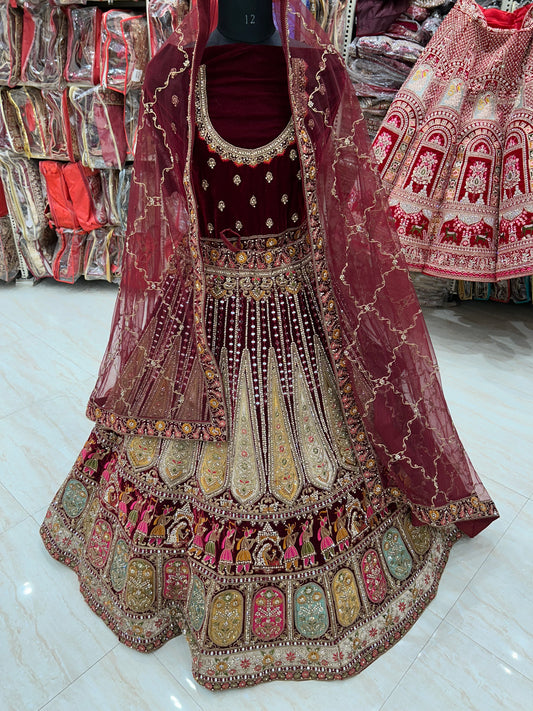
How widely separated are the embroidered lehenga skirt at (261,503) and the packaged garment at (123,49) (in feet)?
4.96

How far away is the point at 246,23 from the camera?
85 centimetres

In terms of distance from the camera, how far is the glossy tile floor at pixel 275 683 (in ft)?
3.33

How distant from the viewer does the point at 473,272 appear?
206 cm

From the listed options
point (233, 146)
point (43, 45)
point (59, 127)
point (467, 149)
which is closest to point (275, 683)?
point (233, 146)

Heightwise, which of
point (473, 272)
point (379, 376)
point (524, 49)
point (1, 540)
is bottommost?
point (1, 540)

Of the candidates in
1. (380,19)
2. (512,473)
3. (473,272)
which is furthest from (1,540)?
(380,19)

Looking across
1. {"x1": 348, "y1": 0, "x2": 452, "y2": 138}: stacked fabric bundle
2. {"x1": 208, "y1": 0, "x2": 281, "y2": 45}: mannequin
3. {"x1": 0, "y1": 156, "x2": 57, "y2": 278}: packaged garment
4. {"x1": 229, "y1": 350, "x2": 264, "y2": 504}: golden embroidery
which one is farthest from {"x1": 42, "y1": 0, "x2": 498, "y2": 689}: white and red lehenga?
{"x1": 0, "y1": 156, "x2": 57, "y2": 278}: packaged garment

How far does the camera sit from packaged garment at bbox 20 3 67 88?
6.99ft

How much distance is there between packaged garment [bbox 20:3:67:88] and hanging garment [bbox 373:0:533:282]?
1461 mm

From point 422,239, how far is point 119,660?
1840mm

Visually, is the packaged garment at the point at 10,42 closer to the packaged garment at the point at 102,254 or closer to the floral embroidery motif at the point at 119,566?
the packaged garment at the point at 102,254

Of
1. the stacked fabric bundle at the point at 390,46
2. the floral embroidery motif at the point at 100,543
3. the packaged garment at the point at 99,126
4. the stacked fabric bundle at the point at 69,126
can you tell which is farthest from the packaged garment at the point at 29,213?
the floral embroidery motif at the point at 100,543

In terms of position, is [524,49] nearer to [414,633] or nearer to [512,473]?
[512,473]

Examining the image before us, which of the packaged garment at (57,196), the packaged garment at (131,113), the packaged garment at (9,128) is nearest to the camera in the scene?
the packaged garment at (131,113)
